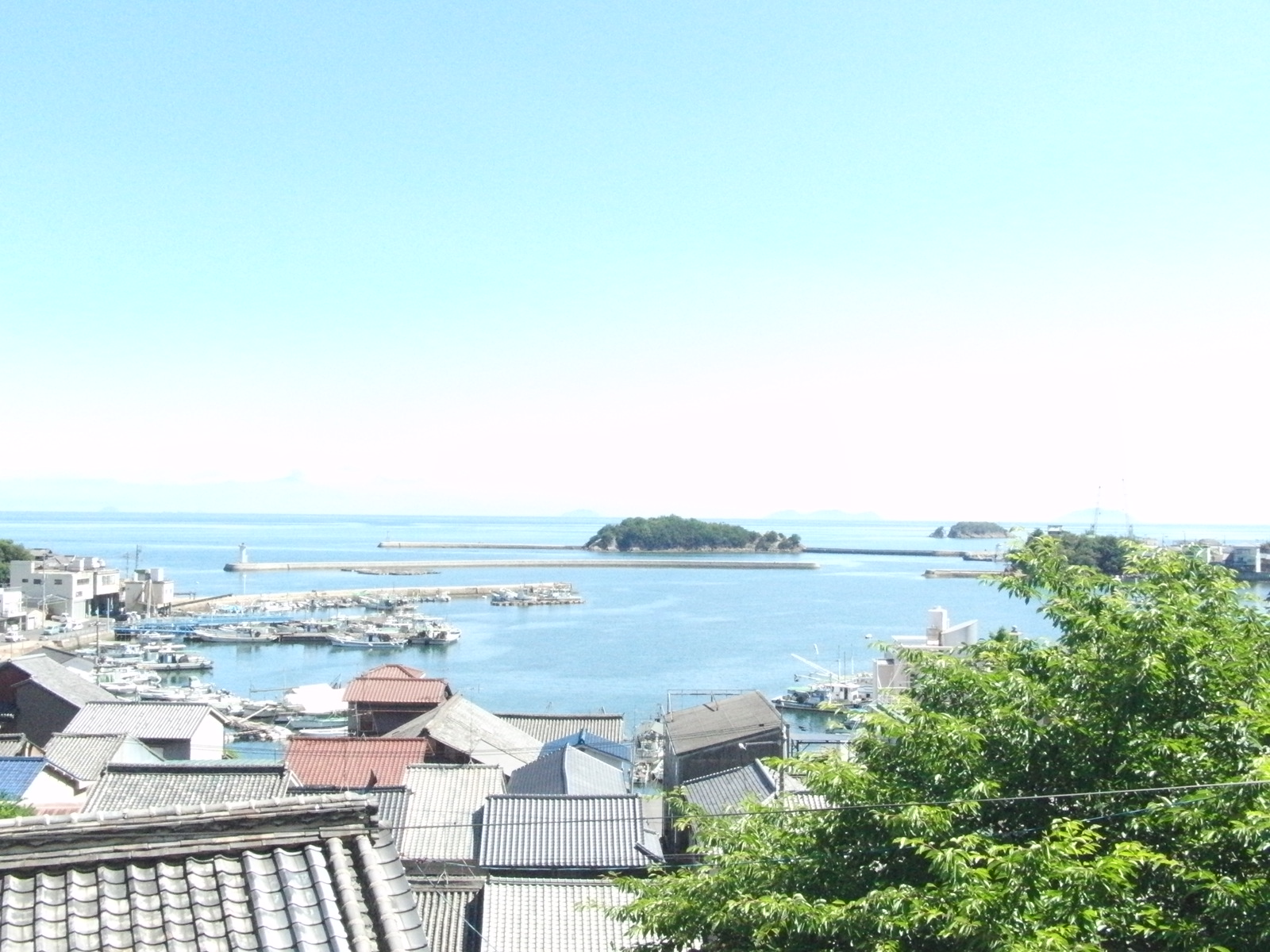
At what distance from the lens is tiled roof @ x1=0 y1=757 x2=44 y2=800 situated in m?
10.3

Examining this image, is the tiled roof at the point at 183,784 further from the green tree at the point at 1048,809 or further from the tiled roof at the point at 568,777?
the green tree at the point at 1048,809

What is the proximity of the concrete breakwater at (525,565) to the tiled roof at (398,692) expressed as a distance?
2272 inches

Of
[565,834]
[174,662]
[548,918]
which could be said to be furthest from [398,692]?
[174,662]

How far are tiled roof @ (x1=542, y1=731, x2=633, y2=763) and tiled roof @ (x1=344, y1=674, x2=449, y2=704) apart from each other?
11.4 feet

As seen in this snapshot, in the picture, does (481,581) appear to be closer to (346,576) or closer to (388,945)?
(346,576)

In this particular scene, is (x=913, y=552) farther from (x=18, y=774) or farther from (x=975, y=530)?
(x=18, y=774)

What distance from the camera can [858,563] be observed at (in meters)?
91.4

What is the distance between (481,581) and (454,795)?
58394 mm

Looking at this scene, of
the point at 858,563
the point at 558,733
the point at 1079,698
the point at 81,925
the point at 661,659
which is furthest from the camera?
the point at 858,563

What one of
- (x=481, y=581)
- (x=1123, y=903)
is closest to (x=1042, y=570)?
(x=1123, y=903)

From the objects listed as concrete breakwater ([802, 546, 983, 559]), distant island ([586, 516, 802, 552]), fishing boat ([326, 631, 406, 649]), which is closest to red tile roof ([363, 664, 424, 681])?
fishing boat ([326, 631, 406, 649])

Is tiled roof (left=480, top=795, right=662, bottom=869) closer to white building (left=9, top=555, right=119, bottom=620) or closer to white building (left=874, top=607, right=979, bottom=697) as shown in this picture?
white building (left=874, top=607, right=979, bottom=697)

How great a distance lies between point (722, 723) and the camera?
14.0m

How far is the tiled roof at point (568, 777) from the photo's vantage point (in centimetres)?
1178
